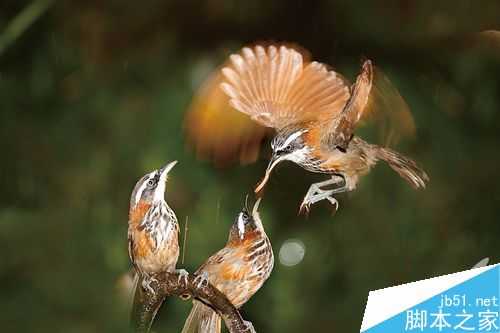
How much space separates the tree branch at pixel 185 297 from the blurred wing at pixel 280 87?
37 centimetres

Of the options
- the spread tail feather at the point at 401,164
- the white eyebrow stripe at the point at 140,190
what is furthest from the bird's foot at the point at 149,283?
the spread tail feather at the point at 401,164

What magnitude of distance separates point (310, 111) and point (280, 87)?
0.08 metres

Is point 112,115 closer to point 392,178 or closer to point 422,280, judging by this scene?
point 392,178

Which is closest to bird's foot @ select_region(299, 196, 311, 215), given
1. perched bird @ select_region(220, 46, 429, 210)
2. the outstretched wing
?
perched bird @ select_region(220, 46, 429, 210)

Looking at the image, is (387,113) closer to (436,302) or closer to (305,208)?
(305,208)

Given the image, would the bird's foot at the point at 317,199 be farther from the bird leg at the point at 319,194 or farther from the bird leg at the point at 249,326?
the bird leg at the point at 249,326

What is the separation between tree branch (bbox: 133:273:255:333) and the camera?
2.00m

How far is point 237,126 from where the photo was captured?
2.02 metres

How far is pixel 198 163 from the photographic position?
2.03m

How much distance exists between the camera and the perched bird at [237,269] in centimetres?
200

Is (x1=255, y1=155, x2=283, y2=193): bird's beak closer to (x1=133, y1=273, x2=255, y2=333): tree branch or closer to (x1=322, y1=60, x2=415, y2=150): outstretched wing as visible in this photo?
(x1=322, y1=60, x2=415, y2=150): outstretched wing

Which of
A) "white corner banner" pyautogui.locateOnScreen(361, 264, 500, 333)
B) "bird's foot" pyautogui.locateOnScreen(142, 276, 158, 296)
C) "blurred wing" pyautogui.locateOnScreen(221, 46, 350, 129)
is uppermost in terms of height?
"blurred wing" pyautogui.locateOnScreen(221, 46, 350, 129)

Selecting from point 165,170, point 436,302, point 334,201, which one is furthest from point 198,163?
point 436,302

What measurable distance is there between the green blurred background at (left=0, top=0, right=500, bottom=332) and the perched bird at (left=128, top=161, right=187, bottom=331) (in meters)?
0.02
